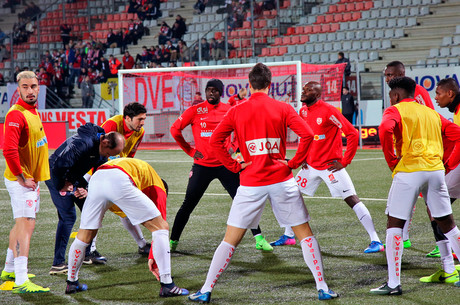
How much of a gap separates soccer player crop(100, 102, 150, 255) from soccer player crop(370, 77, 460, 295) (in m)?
2.57

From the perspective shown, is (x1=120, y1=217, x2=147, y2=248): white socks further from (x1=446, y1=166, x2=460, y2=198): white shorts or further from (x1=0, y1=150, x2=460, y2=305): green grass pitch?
(x1=446, y1=166, x2=460, y2=198): white shorts

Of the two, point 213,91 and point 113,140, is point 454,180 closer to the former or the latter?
point 213,91

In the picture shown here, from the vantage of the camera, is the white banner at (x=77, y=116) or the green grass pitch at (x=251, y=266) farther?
the white banner at (x=77, y=116)

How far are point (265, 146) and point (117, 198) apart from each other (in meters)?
1.38

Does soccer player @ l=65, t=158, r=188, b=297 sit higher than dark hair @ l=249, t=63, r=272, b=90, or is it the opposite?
dark hair @ l=249, t=63, r=272, b=90

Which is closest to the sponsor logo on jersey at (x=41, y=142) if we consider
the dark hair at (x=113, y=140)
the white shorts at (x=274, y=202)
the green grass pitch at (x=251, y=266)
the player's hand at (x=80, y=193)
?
the player's hand at (x=80, y=193)

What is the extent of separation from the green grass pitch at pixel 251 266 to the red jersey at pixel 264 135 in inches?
45.0

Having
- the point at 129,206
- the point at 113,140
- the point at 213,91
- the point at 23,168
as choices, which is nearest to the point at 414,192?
the point at 129,206

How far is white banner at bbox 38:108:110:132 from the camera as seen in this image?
25.0m

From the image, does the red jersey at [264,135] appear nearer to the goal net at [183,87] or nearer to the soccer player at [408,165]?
the soccer player at [408,165]

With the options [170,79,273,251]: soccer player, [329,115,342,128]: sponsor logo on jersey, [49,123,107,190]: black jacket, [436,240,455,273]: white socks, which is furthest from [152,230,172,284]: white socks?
[329,115,342,128]: sponsor logo on jersey

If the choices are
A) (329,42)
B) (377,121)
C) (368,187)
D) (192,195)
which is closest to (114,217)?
(192,195)

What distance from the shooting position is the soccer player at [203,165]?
7969 millimetres

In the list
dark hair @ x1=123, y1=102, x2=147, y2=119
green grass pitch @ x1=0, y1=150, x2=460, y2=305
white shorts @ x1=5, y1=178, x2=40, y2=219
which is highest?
dark hair @ x1=123, y1=102, x2=147, y2=119
